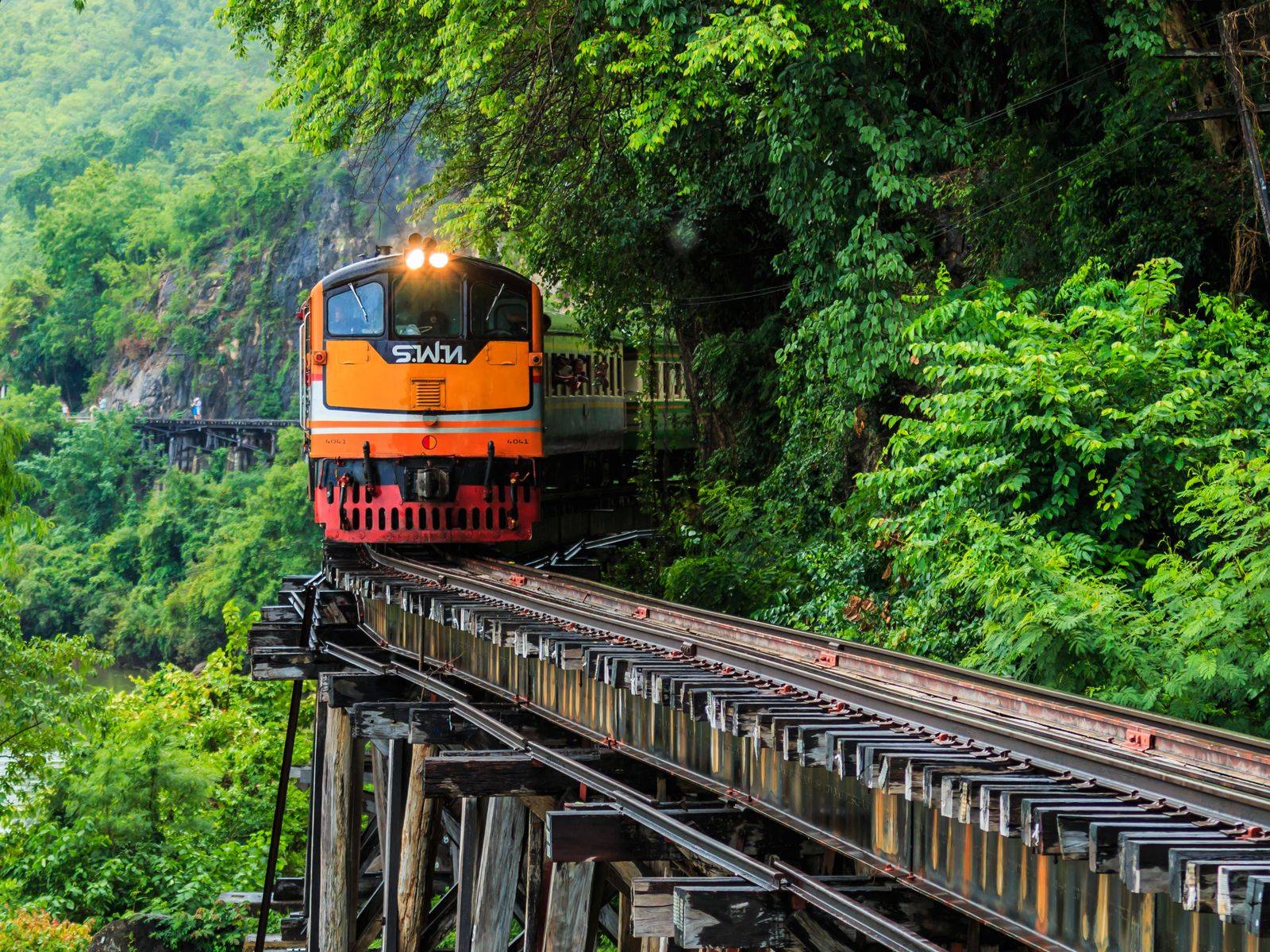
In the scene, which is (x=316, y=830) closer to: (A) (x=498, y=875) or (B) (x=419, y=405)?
(B) (x=419, y=405)

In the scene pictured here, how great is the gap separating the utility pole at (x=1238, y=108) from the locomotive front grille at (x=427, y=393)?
6.13 m

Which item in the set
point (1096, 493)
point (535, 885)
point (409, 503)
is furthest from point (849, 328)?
point (535, 885)

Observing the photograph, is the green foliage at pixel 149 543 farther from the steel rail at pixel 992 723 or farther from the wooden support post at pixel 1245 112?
the steel rail at pixel 992 723

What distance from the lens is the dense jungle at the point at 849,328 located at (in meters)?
9.13

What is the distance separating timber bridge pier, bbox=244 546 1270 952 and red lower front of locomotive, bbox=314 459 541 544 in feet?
8.35

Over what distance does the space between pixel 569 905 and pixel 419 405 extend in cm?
697

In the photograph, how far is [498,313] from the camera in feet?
43.4

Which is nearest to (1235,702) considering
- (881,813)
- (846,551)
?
(881,813)

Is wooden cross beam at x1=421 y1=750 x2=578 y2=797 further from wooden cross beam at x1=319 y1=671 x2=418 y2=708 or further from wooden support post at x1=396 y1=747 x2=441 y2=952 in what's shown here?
wooden cross beam at x1=319 y1=671 x2=418 y2=708

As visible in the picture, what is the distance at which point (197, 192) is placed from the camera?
273 ft

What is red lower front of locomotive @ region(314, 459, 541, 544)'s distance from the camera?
12.9m

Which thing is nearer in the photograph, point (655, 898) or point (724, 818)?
point (655, 898)

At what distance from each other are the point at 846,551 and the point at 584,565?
3022 mm

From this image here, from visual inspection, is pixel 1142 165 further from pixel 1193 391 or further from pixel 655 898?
pixel 655 898
